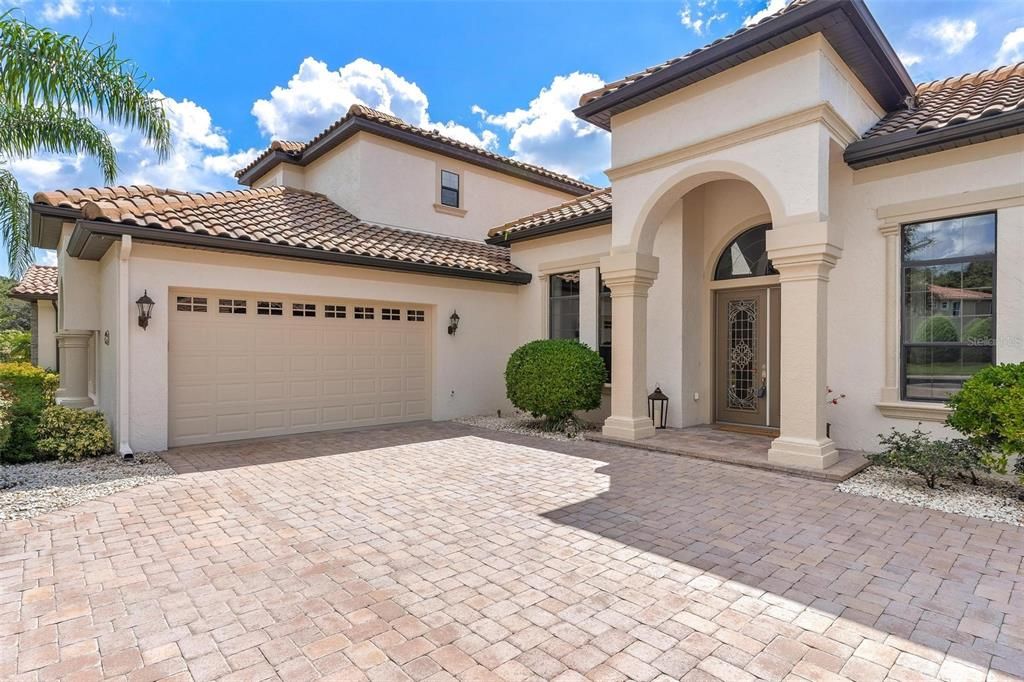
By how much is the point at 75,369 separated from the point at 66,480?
17.5 ft

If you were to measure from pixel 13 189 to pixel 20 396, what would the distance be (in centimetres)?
641

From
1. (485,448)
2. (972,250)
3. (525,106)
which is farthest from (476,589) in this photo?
(525,106)

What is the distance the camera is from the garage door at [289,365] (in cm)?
888

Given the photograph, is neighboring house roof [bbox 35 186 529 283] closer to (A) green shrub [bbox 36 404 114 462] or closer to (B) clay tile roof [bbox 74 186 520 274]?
(B) clay tile roof [bbox 74 186 520 274]

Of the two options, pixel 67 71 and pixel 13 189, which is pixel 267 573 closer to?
pixel 67 71

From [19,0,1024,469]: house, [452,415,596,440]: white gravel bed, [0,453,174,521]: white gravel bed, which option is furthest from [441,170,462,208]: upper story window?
[0,453,174,521]: white gravel bed

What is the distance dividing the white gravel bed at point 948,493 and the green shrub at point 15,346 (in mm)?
27345

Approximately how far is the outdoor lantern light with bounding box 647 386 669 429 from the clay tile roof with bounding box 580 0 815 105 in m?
5.53

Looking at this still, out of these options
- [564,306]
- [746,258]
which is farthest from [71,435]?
[746,258]

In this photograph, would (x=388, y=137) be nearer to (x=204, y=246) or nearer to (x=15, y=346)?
(x=204, y=246)

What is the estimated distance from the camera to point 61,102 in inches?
336

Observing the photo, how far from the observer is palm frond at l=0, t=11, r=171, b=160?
25.5ft

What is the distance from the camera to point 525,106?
1605cm

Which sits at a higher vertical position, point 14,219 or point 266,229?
point 14,219
